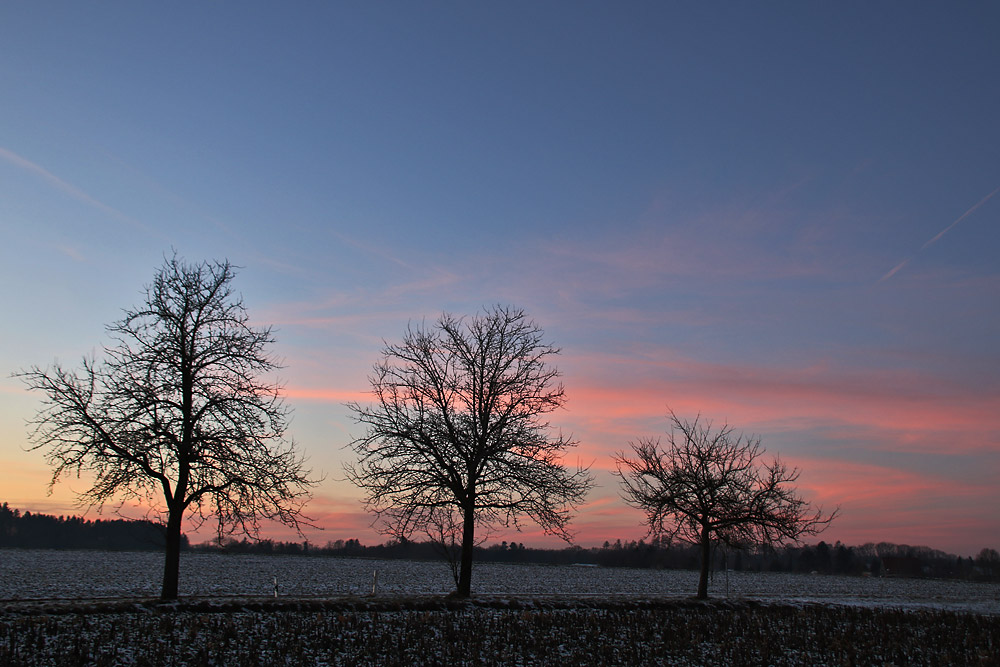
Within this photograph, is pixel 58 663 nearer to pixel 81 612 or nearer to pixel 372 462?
pixel 81 612

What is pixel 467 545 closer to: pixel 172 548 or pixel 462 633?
pixel 462 633

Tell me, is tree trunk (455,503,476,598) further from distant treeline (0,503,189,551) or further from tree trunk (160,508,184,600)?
distant treeline (0,503,189,551)

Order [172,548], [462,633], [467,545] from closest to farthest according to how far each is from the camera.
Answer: [462,633], [172,548], [467,545]

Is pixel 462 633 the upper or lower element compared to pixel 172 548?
lower

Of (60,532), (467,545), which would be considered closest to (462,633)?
(467,545)

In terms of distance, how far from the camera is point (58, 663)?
1392cm

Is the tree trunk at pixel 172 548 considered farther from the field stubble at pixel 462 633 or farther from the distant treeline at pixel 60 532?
the distant treeline at pixel 60 532

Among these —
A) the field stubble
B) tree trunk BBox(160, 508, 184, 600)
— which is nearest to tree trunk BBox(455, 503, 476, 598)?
the field stubble

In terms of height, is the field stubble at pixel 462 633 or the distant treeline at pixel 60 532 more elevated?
the field stubble at pixel 462 633

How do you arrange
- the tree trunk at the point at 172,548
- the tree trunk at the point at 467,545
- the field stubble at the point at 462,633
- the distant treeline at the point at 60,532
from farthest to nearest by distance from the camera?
the distant treeline at the point at 60,532 → the tree trunk at the point at 467,545 → the tree trunk at the point at 172,548 → the field stubble at the point at 462,633

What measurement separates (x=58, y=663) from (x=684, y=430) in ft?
86.6

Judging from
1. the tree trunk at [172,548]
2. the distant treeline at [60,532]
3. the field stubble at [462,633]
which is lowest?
the distant treeline at [60,532]

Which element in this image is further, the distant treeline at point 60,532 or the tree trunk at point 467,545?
the distant treeline at point 60,532

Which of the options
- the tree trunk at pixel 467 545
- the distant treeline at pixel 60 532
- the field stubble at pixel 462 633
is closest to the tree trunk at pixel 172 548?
the field stubble at pixel 462 633
